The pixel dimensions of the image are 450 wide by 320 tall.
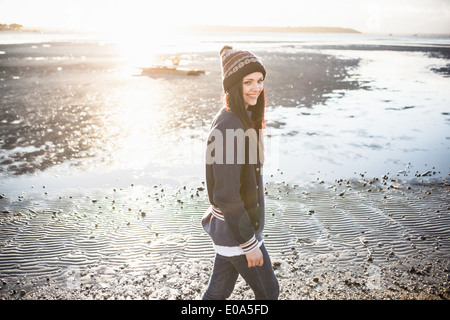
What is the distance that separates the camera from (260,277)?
2705mm

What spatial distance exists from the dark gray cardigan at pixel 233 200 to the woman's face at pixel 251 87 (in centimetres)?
21

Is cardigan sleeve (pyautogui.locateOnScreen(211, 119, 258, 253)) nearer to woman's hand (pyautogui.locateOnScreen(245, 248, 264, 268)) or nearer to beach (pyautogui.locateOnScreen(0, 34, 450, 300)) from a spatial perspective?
woman's hand (pyautogui.locateOnScreen(245, 248, 264, 268))

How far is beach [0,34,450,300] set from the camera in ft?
14.6

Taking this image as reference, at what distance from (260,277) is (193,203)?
3992 millimetres

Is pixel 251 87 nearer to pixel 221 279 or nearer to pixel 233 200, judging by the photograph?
pixel 233 200

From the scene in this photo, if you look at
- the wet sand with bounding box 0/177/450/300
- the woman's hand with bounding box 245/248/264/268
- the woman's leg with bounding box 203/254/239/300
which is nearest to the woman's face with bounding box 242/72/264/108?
the woman's hand with bounding box 245/248/264/268

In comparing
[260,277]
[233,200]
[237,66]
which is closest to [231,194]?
[233,200]

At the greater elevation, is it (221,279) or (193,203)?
(221,279)

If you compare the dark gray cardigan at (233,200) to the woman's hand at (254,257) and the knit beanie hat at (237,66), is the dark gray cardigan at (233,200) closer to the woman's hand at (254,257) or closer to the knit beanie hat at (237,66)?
the woman's hand at (254,257)

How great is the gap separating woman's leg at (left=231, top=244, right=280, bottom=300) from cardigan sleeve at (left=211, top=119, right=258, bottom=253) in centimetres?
30

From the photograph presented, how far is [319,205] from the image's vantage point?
6488 mm

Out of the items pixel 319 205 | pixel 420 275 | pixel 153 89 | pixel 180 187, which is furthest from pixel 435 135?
pixel 153 89

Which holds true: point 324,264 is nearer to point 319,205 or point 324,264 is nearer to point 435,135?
point 319,205
